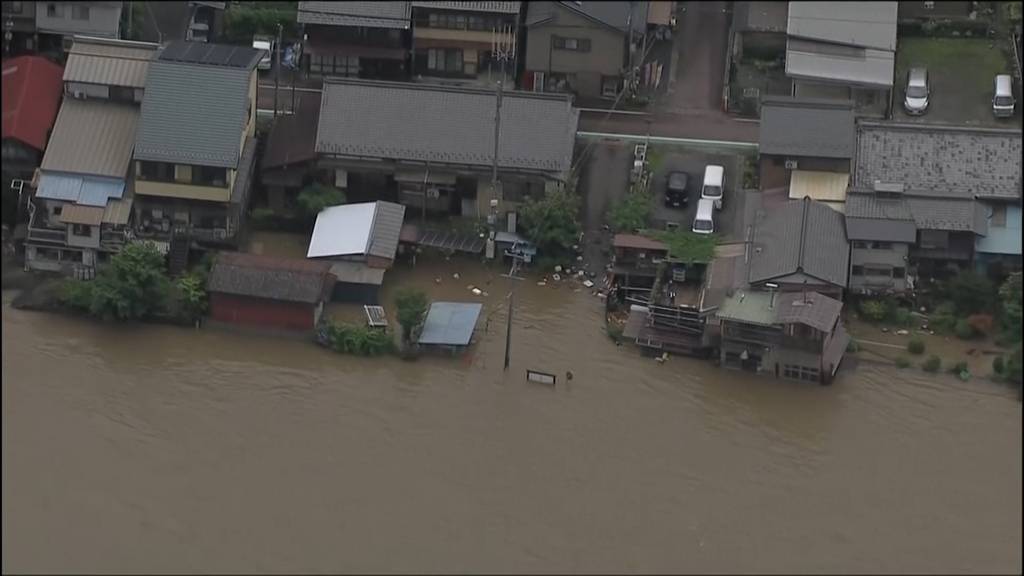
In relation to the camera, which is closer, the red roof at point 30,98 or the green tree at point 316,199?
the red roof at point 30,98

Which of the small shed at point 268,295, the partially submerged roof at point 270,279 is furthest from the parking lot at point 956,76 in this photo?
the small shed at point 268,295

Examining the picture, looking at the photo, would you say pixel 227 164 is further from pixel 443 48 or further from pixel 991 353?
pixel 991 353

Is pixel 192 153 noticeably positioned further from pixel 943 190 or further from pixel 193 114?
pixel 943 190

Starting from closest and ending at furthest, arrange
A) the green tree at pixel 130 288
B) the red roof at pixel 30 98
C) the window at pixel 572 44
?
the green tree at pixel 130 288
the red roof at pixel 30 98
the window at pixel 572 44

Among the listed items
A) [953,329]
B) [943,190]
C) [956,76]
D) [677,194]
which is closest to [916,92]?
[956,76]

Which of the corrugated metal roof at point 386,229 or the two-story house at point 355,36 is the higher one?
the two-story house at point 355,36

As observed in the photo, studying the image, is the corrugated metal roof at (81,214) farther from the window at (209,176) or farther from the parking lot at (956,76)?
the parking lot at (956,76)

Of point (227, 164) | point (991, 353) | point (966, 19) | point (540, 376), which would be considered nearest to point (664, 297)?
point (540, 376)

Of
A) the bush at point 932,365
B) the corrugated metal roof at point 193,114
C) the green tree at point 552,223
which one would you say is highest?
the corrugated metal roof at point 193,114
